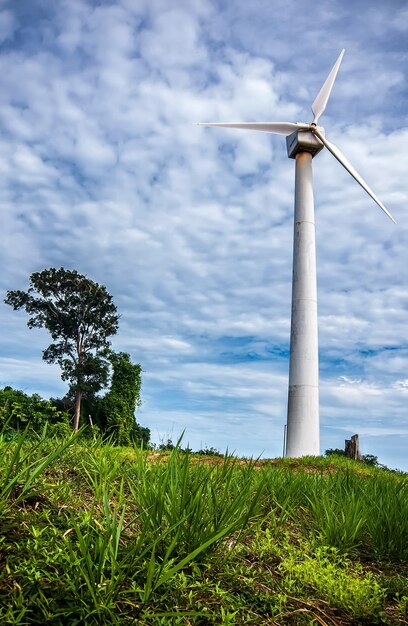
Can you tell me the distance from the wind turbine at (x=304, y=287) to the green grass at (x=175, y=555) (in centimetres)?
1607

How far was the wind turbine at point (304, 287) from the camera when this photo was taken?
2064cm

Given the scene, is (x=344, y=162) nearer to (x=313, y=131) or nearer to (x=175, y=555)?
(x=313, y=131)

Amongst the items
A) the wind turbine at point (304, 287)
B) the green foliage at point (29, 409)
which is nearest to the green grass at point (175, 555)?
the green foliage at point (29, 409)

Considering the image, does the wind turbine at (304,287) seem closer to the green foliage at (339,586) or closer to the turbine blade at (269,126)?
the turbine blade at (269,126)

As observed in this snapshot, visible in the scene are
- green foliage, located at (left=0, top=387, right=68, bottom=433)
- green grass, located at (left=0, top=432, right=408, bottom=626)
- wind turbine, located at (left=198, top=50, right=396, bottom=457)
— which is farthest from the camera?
wind turbine, located at (left=198, top=50, right=396, bottom=457)

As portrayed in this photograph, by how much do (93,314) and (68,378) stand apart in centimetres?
427

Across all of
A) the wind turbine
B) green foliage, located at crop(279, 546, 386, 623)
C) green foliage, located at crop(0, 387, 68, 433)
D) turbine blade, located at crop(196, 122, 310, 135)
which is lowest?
green foliage, located at crop(279, 546, 386, 623)

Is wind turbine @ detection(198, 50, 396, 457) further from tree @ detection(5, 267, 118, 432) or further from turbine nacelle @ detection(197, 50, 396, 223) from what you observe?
tree @ detection(5, 267, 118, 432)

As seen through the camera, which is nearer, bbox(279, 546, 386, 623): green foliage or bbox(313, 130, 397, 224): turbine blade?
bbox(279, 546, 386, 623): green foliage

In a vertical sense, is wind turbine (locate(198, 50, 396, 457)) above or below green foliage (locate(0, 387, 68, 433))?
above

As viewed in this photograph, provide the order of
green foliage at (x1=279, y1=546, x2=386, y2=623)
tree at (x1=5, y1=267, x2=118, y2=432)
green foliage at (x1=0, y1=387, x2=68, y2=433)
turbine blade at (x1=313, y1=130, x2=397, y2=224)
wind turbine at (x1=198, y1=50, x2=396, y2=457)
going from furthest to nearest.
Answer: tree at (x1=5, y1=267, x2=118, y2=432)
turbine blade at (x1=313, y1=130, x2=397, y2=224)
wind turbine at (x1=198, y1=50, x2=396, y2=457)
green foliage at (x1=0, y1=387, x2=68, y2=433)
green foliage at (x1=279, y1=546, x2=386, y2=623)

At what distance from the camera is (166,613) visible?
101 inches

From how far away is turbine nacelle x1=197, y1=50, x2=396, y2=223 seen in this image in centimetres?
2370

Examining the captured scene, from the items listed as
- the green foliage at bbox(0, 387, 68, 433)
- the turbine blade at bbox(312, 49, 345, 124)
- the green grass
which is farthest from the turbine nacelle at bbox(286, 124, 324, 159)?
the green grass
